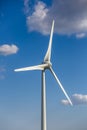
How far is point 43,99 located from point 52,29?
18417 millimetres

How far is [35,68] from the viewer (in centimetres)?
7800

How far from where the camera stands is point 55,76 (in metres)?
76.5

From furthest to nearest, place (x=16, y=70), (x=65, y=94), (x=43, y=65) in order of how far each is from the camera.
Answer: (x=43, y=65) → (x=65, y=94) → (x=16, y=70)

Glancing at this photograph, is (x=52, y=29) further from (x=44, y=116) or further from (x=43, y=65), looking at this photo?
(x=44, y=116)

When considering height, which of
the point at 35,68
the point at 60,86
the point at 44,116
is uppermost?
the point at 35,68

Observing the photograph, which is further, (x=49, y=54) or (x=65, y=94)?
(x=49, y=54)

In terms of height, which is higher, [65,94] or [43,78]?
[43,78]

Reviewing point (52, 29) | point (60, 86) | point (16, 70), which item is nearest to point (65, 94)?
point (60, 86)

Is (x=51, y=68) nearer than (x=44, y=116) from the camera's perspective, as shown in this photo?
No

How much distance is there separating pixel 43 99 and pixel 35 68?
24.7ft

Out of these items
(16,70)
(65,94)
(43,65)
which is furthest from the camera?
(43,65)

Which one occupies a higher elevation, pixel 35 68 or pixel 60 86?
pixel 35 68

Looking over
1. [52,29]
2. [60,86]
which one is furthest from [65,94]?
[52,29]

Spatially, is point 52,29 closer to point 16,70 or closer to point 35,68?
point 35,68
